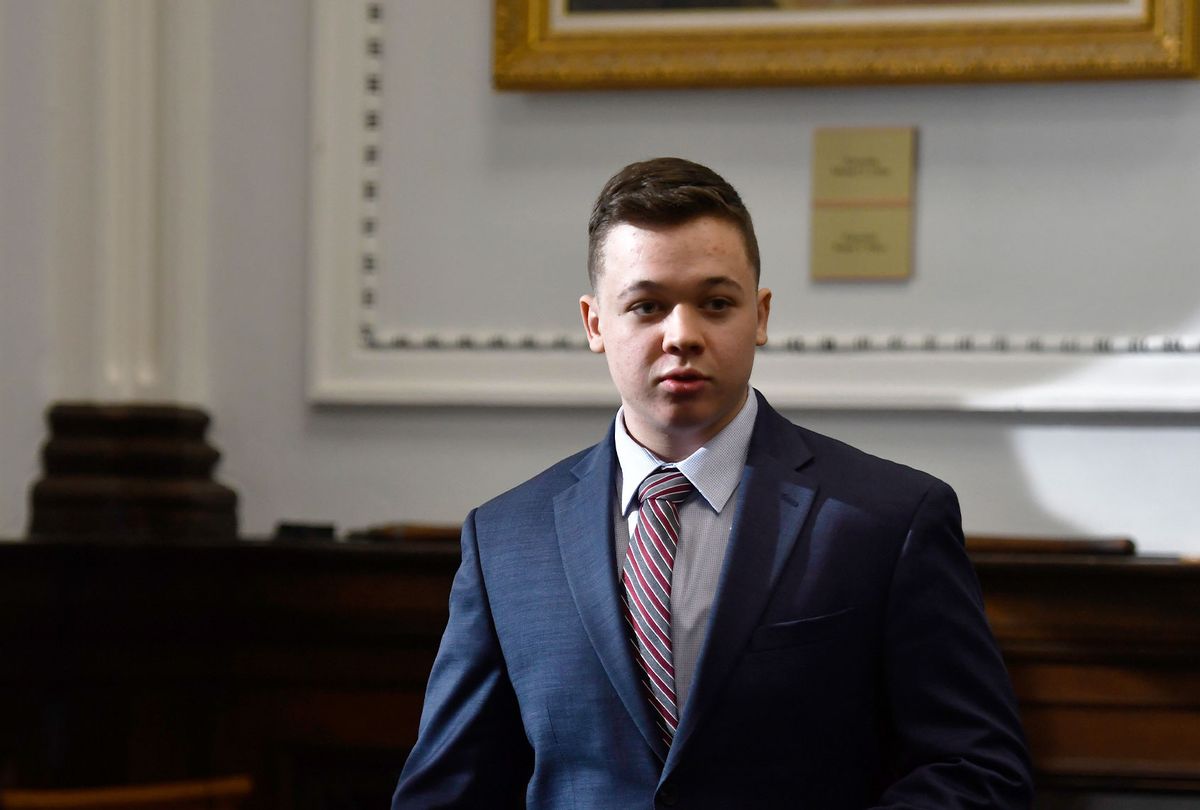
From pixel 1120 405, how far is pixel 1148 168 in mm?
481

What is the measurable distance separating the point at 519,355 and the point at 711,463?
1.31 m

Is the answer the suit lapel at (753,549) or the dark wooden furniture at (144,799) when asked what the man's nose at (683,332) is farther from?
the dark wooden furniture at (144,799)

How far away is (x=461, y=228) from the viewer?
3119 millimetres

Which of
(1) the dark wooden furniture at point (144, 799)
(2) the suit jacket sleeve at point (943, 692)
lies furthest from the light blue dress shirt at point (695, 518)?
(1) the dark wooden furniture at point (144, 799)

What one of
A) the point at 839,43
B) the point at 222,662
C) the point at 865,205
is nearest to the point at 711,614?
the point at 222,662

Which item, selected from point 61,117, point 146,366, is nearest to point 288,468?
point 146,366

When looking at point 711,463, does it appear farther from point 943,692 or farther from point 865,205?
point 865,205

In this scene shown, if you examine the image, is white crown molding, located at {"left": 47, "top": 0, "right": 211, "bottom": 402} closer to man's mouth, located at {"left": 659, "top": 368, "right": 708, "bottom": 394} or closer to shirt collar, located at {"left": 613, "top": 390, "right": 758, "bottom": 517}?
shirt collar, located at {"left": 613, "top": 390, "right": 758, "bottom": 517}

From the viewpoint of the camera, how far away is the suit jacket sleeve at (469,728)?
182cm

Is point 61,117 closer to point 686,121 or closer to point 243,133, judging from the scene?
point 243,133

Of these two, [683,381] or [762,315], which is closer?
[683,381]

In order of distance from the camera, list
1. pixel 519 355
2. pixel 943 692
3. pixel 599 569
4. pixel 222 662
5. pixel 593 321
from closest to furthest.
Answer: pixel 943 692 → pixel 599 569 → pixel 593 321 → pixel 222 662 → pixel 519 355

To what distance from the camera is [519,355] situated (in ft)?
10.1

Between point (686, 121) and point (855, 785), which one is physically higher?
point (686, 121)
